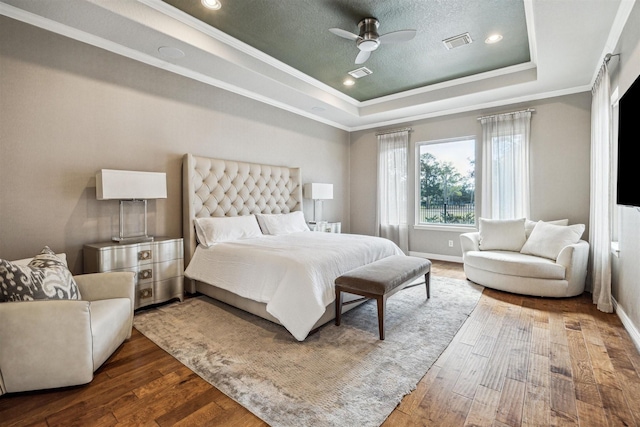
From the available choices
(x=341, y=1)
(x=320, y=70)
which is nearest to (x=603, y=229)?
(x=341, y=1)

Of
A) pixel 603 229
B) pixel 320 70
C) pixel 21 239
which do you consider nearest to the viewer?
pixel 21 239

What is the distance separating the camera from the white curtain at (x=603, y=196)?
305 centimetres

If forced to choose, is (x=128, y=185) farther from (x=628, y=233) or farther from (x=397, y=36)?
(x=628, y=233)

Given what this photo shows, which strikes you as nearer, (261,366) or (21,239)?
(261,366)

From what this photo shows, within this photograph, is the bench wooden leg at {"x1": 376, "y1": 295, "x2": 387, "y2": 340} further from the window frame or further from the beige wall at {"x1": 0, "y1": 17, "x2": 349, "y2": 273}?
the window frame

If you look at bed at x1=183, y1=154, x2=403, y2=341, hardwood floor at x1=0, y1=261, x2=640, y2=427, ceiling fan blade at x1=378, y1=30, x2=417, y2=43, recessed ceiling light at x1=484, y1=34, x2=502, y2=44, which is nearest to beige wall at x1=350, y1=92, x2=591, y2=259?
recessed ceiling light at x1=484, y1=34, x2=502, y2=44

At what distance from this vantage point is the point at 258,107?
15.3 ft

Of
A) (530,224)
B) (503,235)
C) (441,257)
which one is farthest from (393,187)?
(530,224)

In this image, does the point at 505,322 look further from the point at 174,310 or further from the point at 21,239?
the point at 21,239

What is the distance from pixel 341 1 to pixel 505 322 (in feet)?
11.4

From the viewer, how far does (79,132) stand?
2947 millimetres

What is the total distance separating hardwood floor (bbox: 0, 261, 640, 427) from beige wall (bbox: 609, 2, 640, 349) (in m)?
0.28

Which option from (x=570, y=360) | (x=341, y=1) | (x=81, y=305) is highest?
(x=341, y=1)

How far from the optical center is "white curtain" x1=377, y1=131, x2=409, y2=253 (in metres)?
5.89
